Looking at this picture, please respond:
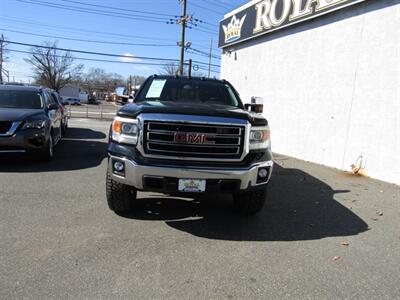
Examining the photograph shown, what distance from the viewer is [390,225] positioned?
5.19 metres

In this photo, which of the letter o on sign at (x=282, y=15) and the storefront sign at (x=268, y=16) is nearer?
the storefront sign at (x=268, y=16)

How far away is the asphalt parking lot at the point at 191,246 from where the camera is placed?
10.3 ft

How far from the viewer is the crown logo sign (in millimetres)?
14484

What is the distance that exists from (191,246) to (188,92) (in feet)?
8.78

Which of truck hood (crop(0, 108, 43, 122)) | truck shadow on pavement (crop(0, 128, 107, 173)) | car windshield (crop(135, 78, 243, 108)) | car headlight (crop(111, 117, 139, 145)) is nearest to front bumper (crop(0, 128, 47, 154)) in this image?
truck hood (crop(0, 108, 43, 122))

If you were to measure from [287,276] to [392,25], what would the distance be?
683 cm

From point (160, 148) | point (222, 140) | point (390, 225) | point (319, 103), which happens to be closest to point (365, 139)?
point (319, 103)

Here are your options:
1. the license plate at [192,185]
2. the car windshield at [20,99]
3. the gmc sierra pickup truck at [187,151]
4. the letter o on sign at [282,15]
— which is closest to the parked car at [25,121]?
the car windshield at [20,99]

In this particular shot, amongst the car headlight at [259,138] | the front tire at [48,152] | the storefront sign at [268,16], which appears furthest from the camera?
the storefront sign at [268,16]

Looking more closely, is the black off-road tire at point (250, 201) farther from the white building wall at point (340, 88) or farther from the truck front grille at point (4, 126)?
the truck front grille at point (4, 126)

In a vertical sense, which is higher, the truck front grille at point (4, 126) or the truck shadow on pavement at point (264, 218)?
the truck front grille at point (4, 126)

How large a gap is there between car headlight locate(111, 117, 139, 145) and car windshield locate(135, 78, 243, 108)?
1.23m

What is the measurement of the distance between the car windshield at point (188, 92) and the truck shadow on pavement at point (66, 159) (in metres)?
2.92

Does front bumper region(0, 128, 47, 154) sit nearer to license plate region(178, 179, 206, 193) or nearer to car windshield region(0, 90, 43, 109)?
car windshield region(0, 90, 43, 109)
